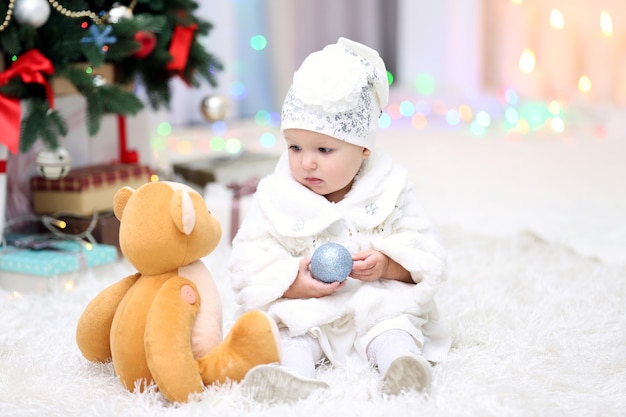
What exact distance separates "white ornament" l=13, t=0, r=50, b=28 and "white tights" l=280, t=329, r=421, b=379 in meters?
0.88

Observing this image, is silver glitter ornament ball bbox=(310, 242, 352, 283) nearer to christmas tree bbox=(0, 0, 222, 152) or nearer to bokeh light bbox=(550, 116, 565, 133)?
christmas tree bbox=(0, 0, 222, 152)

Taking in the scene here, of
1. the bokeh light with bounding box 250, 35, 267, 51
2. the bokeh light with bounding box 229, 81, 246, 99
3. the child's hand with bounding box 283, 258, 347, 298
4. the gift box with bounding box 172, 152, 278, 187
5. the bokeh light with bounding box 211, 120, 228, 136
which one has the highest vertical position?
the bokeh light with bounding box 250, 35, 267, 51

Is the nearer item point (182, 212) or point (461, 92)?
point (182, 212)

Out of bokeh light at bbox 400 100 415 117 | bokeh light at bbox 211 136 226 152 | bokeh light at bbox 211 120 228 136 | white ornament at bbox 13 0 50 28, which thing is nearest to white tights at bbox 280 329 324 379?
white ornament at bbox 13 0 50 28

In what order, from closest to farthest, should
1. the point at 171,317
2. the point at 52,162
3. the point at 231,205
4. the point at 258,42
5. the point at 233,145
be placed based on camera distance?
the point at 171,317
the point at 52,162
the point at 231,205
the point at 233,145
the point at 258,42

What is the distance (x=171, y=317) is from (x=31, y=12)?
34.0 inches

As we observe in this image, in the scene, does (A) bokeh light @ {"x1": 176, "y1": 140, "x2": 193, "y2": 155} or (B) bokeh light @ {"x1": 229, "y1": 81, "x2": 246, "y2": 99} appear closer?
(A) bokeh light @ {"x1": 176, "y1": 140, "x2": 193, "y2": 155}

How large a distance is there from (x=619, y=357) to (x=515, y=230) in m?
0.91

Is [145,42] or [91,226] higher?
[145,42]

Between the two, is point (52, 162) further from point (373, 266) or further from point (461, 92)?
point (461, 92)

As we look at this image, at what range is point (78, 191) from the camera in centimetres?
180

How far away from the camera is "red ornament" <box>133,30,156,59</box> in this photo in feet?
6.30

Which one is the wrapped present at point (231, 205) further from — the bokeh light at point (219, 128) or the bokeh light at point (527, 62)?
the bokeh light at point (527, 62)

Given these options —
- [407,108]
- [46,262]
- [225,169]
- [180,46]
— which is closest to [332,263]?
[46,262]
